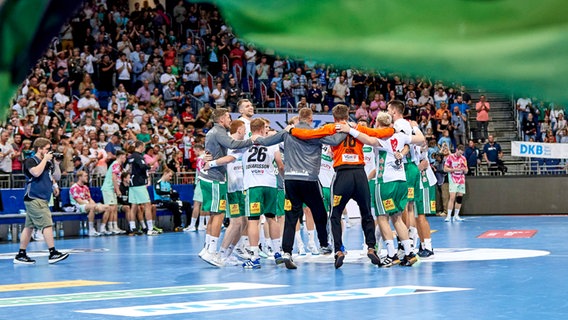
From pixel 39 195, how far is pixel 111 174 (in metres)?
7.81

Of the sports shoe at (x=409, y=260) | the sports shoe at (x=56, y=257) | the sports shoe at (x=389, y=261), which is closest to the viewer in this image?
the sports shoe at (x=389, y=261)

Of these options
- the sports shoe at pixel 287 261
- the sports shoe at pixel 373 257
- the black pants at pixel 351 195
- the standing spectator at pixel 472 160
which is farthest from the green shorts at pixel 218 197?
the standing spectator at pixel 472 160

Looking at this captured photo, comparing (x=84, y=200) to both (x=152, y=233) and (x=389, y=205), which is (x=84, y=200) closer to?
(x=152, y=233)

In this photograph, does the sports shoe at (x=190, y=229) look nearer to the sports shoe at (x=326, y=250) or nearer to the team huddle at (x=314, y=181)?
the sports shoe at (x=326, y=250)

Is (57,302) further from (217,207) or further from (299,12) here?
(299,12)

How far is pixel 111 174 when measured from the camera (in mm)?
22672

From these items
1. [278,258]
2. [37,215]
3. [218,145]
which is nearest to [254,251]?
[278,258]

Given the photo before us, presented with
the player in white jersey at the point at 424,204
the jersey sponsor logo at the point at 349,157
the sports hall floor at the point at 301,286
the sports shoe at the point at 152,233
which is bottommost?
the sports hall floor at the point at 301,286

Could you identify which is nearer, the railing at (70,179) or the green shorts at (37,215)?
the green shorts at (37,215)

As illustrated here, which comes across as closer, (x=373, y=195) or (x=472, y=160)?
(x=373, y=195)

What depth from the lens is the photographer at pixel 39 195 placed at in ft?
48.0

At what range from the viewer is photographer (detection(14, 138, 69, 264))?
14.6 metres

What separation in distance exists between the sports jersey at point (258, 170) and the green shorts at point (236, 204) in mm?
255

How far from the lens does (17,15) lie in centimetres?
146
